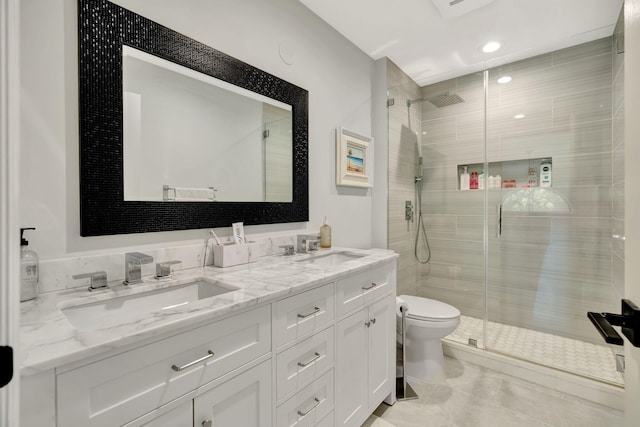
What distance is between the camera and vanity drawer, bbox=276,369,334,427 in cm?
108

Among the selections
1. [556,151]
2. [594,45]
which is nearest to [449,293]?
[556,151]

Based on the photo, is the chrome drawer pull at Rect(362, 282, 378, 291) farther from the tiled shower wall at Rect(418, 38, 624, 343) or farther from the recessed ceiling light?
the recessed ceiling light

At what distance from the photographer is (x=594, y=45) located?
2.30 m

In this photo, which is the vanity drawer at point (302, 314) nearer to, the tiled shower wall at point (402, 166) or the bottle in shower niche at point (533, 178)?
the tiled shower wall at point (402, 166)

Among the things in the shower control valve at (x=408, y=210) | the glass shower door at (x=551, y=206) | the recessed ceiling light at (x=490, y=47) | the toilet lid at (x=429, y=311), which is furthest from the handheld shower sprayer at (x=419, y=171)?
the toilet lid at (x=429, y=311)

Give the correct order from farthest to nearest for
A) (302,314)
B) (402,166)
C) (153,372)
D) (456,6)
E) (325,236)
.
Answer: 1. (402,166)
2. (325,236)
3. (456,6)
4. (302,314)
5. (153,372)

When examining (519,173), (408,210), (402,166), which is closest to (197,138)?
(402,166)

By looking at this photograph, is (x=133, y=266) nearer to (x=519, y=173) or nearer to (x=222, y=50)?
(x=222, y=50)

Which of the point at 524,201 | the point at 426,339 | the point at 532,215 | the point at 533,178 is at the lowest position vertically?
the point at 426,339

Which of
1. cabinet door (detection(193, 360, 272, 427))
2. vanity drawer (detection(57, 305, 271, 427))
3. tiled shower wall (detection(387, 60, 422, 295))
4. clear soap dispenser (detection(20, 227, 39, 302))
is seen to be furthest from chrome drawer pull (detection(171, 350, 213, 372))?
tiled shower wall (detection(387, 60, 422, 295))

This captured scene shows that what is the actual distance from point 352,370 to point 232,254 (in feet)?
2.64

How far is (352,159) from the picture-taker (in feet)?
7.54

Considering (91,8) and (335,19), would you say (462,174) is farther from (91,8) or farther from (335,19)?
(91,8)

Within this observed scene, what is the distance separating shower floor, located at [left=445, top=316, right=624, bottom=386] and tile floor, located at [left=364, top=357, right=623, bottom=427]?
20cm
